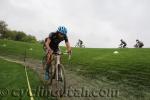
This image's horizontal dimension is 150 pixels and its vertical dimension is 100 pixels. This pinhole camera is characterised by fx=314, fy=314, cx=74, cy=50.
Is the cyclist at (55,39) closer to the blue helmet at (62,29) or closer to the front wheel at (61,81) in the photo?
the blue helmet at (62,29)

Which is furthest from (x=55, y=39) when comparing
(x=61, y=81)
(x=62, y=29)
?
(x=61, y=81)

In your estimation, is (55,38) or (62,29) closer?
(62,29)

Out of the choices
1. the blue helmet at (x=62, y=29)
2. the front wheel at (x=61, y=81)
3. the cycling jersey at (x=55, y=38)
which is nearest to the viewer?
the front wheel at (x=61, y=81)

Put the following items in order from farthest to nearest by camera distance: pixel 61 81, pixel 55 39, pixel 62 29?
1. pixel 55 39
2. pixel 62 29
3. pixel 61 81

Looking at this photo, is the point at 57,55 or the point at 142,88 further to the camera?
the point at 142,88

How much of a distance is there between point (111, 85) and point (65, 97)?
5.21 meters

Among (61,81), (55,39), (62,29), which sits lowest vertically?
(61,81)

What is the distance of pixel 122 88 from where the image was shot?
60.0 feet

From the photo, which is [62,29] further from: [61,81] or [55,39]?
[61,81]

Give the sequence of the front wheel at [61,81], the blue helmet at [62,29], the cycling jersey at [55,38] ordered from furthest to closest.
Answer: the cycling jersey at [55,38] → the blue helmet at [62,29] → the front wheel at [61,81]

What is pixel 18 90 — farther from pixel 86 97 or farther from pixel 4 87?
pixel 86 97

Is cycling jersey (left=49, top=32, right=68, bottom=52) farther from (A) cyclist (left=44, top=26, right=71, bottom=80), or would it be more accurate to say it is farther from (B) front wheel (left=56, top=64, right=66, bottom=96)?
(B) front wheel (left=56, top=64, right=66, bottom=96)

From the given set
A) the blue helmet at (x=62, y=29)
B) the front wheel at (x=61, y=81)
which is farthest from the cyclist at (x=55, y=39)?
the front wheel at (x=61, y=81)

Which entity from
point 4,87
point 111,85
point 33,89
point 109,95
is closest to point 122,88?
point 111,85
